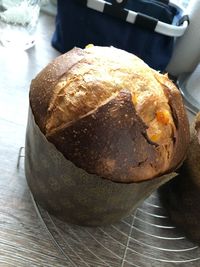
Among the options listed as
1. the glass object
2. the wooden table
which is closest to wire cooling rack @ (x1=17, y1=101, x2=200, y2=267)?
the wooden table

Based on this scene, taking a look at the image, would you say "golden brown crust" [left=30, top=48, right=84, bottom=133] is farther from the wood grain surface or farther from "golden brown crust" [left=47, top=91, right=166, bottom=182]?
the wood grain surface

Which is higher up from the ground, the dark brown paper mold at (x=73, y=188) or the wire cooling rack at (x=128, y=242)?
the dark brown paper mold at (x=73, y=188)

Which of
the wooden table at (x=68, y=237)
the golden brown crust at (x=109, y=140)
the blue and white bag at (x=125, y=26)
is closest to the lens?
the golden brown crust at (x=109, y=140)

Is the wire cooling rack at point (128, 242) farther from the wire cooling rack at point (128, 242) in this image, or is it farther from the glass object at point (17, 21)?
the glass object at point (17, 21)

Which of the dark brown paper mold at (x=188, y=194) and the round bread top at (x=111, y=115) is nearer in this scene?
the round bread top at (x=111, y=115)

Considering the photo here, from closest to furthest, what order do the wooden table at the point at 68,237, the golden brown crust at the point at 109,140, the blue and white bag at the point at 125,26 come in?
the golden brown crust at the point at 109,140 < the wooden table at the point at 68,237 < the blue and white bag at the point at 125,26

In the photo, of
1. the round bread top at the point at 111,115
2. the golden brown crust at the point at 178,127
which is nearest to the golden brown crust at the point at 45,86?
the round bread top at the point at 111,115

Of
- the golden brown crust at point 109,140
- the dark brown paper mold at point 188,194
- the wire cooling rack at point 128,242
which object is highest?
the golden brown crust at point 109,140
